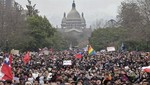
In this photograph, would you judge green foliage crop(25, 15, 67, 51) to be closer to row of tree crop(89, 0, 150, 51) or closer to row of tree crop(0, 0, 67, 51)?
row of tree crop(0, 0, 67, 51)

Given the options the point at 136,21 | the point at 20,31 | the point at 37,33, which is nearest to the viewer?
the point at 136,21

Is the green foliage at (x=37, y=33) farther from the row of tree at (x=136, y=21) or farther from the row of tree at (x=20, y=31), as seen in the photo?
the row of tree at (x=136, y=21)

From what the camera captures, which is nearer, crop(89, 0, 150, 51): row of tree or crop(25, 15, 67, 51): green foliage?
crop(89, 0, 150, 51): row of tree

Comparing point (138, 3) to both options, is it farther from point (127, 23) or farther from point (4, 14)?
point (4, 14)

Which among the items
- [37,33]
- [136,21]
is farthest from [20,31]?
[136,21]

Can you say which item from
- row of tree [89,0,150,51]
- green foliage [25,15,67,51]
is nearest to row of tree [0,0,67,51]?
green foliage [25,15,67,51]

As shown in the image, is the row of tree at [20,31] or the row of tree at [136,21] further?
the row of tree at [20,31]

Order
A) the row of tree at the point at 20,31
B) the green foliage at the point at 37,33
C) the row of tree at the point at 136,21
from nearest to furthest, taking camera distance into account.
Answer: the row of tree at the point at 136,21, the row of tree at the point at 20,31, the green foliage at the point at 37,33

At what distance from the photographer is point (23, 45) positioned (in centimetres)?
7800

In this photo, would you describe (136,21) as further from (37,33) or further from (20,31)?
(37,33)

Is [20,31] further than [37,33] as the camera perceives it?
No

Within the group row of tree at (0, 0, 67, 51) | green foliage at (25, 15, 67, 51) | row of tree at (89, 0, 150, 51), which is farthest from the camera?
green foliage at (25, 15, 67, 51)

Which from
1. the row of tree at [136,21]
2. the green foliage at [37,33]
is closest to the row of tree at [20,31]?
the green foliage at [37,33]

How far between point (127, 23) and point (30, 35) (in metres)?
19.2
